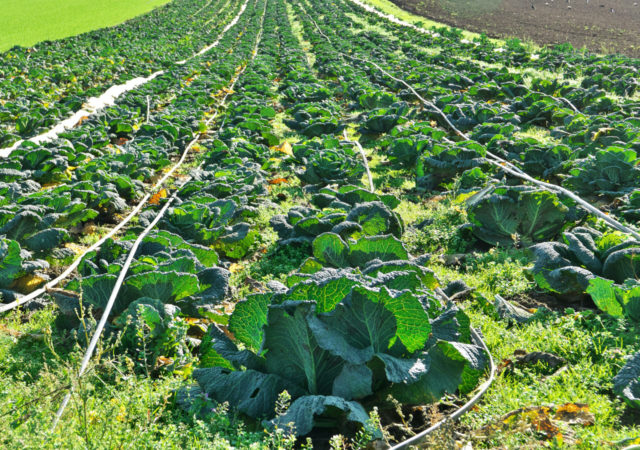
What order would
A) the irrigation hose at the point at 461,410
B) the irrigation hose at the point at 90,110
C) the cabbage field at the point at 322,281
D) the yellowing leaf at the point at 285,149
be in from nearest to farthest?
the irrigation hose at the point at 461,410 → the cabbage field at the point at 322,281 → the irrigation hose at the point at 90,110 → the yellowing leaf at the point at 285,149

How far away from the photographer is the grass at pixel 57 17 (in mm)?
28047

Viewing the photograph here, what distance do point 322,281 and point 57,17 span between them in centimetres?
4163

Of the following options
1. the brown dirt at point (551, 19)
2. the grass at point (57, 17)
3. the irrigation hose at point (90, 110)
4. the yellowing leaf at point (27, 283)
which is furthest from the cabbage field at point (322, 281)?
the grass at point (57, 17)

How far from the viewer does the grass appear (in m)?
28.0

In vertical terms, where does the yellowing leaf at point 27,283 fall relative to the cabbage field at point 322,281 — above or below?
below

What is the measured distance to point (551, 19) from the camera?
31969mm

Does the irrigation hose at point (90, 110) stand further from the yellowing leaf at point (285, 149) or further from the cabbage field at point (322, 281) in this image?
the yellowing leaf at point (285, 149)

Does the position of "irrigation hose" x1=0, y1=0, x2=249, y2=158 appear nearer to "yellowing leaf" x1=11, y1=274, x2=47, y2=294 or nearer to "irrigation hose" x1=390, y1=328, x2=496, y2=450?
"yellowing leaf" x1=11, y1=274, x2=47, y2=294

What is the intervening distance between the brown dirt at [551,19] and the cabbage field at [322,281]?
17419 millimetres

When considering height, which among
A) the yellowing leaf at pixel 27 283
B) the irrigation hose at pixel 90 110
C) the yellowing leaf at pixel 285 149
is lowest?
the yellowing leaf at pixel 27 283

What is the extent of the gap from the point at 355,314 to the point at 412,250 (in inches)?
99.6

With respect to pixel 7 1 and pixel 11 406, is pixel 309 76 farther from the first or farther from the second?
pixel 7 1

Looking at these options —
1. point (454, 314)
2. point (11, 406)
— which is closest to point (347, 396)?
point (454, 314)

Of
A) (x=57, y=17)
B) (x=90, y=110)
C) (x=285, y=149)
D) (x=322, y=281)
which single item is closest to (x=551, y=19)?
(x=285, y=149)
